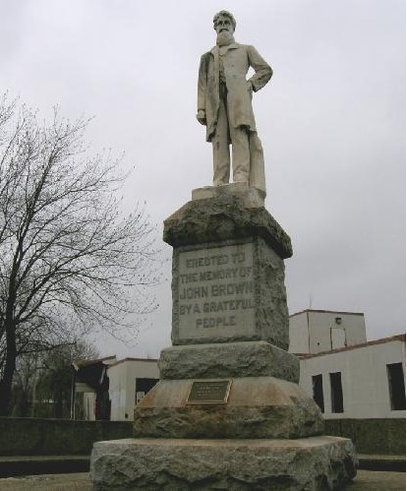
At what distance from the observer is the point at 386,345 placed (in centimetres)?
1900

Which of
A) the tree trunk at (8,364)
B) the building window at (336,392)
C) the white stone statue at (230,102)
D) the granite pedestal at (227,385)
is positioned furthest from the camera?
the building window at (336,392)

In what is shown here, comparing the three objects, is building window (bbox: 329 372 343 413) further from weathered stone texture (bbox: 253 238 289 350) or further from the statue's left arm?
the statue's left arm

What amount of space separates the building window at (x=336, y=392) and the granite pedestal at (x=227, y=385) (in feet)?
54.2

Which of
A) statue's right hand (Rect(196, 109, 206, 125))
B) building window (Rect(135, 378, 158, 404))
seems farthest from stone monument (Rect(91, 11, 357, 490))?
building window (Rect(135, 378, 158, 404))

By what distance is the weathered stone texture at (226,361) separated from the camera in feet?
17.3

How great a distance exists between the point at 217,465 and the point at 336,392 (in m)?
18.6

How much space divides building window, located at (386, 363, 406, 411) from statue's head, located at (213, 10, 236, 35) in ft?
47.8

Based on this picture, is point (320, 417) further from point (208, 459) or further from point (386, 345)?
point (386, 345)

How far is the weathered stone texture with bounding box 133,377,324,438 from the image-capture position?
4.77 m

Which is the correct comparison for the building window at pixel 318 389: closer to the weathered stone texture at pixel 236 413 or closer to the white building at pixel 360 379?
the white building at pixel 360 379

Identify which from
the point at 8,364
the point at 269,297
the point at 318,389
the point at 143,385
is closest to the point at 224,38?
the point at 269,297

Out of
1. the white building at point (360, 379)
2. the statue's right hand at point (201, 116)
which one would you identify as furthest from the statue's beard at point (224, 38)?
the white building at point (360, 379)

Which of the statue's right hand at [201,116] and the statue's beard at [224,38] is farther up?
the statue's beard at [224,38]

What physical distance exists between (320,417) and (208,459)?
1.58 meters
